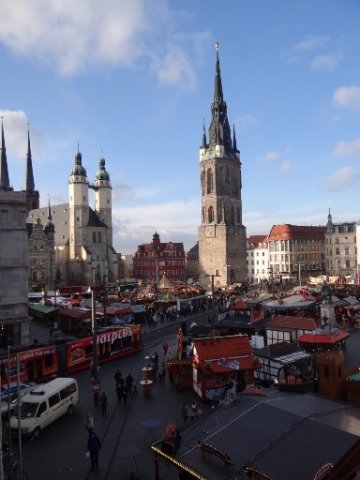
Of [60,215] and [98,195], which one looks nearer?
Result: [60,215]

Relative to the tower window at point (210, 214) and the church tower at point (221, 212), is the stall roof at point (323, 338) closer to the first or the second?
the church tower at point (221, 212)

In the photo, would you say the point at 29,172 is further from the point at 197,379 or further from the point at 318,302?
the point at 197,379

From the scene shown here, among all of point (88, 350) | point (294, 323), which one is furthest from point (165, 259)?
point (88, 350)

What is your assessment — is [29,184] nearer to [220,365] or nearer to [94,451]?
[220,365]

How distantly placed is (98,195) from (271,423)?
279ft

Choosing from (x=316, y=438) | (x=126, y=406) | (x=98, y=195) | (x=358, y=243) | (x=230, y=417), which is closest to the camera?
(x=316, y=438)

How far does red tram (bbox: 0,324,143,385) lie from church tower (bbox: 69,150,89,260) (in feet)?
181

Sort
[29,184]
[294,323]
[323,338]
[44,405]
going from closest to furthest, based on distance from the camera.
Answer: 1. [44,405]
2. [323,338]
3. [294,323]
4. [29,184]

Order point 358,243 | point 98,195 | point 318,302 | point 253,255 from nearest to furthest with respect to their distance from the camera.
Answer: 1. point 318,302
2. point 358,243
3. point 98,195
4. point 253,255

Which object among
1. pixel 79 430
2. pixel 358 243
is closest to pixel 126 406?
pixel 79 430

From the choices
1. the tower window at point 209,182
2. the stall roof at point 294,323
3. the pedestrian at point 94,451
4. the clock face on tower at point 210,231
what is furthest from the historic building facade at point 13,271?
the tower window at point 209,182

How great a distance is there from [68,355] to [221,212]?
202ft

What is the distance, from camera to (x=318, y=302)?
40.0 m

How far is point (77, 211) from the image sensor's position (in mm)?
80875
